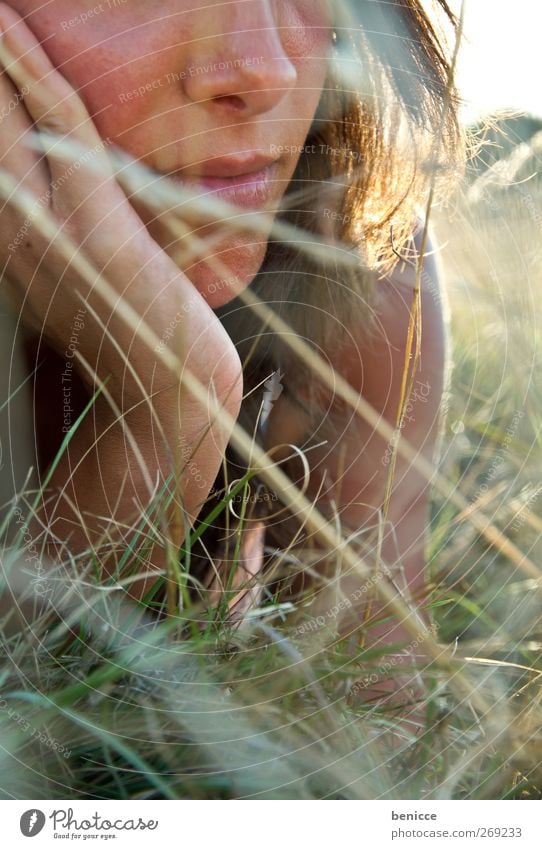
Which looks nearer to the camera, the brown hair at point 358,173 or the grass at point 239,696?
the grass at point 239,696

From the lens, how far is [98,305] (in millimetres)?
565

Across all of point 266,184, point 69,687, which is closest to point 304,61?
point 266,184

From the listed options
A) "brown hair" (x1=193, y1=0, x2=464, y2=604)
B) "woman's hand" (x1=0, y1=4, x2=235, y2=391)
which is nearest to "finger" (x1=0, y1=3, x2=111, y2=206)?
"woman's hand" (x1=0, y1=4, x2=235, y2=391)

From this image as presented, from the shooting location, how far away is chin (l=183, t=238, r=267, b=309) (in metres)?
0.62

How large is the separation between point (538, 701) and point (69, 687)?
293 millimetres

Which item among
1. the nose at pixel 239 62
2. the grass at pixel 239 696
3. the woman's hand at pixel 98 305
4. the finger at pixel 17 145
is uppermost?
the nose at pixel 239 62

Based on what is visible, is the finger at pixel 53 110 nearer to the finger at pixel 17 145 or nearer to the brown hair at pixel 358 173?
the finger at pixel 17 145

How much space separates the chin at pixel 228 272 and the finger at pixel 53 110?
0.10 metres

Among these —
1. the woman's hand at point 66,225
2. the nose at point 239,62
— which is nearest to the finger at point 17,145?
the woman's hand at point 66,225

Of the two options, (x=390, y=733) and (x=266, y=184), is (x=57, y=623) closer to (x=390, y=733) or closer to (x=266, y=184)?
(x=390, y=733)

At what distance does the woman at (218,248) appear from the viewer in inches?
20.8

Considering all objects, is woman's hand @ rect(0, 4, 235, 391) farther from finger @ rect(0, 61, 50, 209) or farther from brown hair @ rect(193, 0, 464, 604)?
brown hair @ rect(193, 0, 464, 604)

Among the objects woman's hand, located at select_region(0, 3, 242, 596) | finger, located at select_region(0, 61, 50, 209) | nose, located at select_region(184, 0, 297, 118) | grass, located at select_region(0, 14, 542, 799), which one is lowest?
grass, located at select_region(0, 14, 542, 799)

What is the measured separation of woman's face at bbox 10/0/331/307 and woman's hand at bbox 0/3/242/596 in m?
0.02
